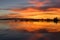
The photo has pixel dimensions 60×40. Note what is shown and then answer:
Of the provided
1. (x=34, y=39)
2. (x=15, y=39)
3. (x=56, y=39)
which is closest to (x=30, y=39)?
(x=34, y=39)

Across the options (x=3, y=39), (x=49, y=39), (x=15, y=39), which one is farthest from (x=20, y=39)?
(x=49, y=39)

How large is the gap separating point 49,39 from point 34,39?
144cm

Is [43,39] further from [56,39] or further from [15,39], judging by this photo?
[15,39]

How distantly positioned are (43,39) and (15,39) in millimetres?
2557

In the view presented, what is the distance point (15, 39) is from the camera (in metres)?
16.4

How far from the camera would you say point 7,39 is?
16.4 m

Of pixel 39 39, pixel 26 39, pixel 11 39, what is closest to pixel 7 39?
pixel 11 39

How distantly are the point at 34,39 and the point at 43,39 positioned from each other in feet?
2.73

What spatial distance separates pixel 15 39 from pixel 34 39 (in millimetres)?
1751

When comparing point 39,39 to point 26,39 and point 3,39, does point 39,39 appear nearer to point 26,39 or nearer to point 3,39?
point 26,39

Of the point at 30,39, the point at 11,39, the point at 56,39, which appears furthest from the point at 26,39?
the point at 56,39

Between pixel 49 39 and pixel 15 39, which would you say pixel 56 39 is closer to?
pixel 49 39

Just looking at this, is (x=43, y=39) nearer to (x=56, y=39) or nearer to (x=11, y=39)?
(x=56, y=39)

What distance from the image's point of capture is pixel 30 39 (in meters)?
16.6
